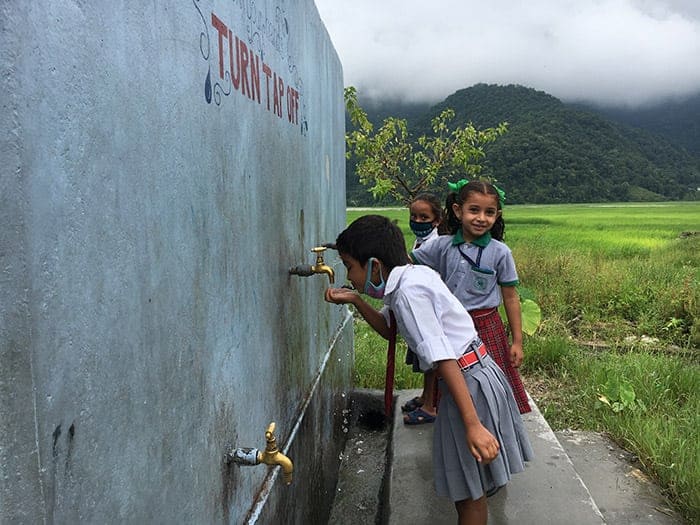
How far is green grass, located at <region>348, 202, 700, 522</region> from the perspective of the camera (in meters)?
2.87

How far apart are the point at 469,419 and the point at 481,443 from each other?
8 centimetres

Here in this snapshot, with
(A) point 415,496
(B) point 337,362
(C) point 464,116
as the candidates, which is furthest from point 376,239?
(C) point 464,116

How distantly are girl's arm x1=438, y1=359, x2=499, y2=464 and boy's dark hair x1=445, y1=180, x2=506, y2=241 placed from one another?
3.12ft

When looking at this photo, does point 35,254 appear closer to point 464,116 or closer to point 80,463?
point 80,463

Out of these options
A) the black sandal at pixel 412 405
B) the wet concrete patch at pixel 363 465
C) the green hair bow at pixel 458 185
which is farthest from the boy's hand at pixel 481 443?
the black sandal at pixel 412 405

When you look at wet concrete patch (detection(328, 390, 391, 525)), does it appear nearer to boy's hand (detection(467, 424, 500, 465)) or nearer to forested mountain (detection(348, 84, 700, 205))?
boy's hand (detection(467, 424, 500, 465))

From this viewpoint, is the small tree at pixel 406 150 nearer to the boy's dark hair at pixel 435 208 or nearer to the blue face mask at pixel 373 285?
the boy's dark hair at pixel 435 208

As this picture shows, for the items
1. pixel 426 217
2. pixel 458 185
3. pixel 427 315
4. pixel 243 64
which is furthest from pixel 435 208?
pixel 243 64

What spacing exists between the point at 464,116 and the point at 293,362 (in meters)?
42.4

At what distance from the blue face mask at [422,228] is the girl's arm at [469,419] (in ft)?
4.86

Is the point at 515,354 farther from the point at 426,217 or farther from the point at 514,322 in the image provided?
the point at 426,217

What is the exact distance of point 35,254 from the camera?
65 cm

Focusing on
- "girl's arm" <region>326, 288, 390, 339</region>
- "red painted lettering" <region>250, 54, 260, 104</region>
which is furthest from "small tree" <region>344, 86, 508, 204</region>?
"red painted lettering" <region>250, 54, 260, 104</region>

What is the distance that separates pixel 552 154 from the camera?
133ft
